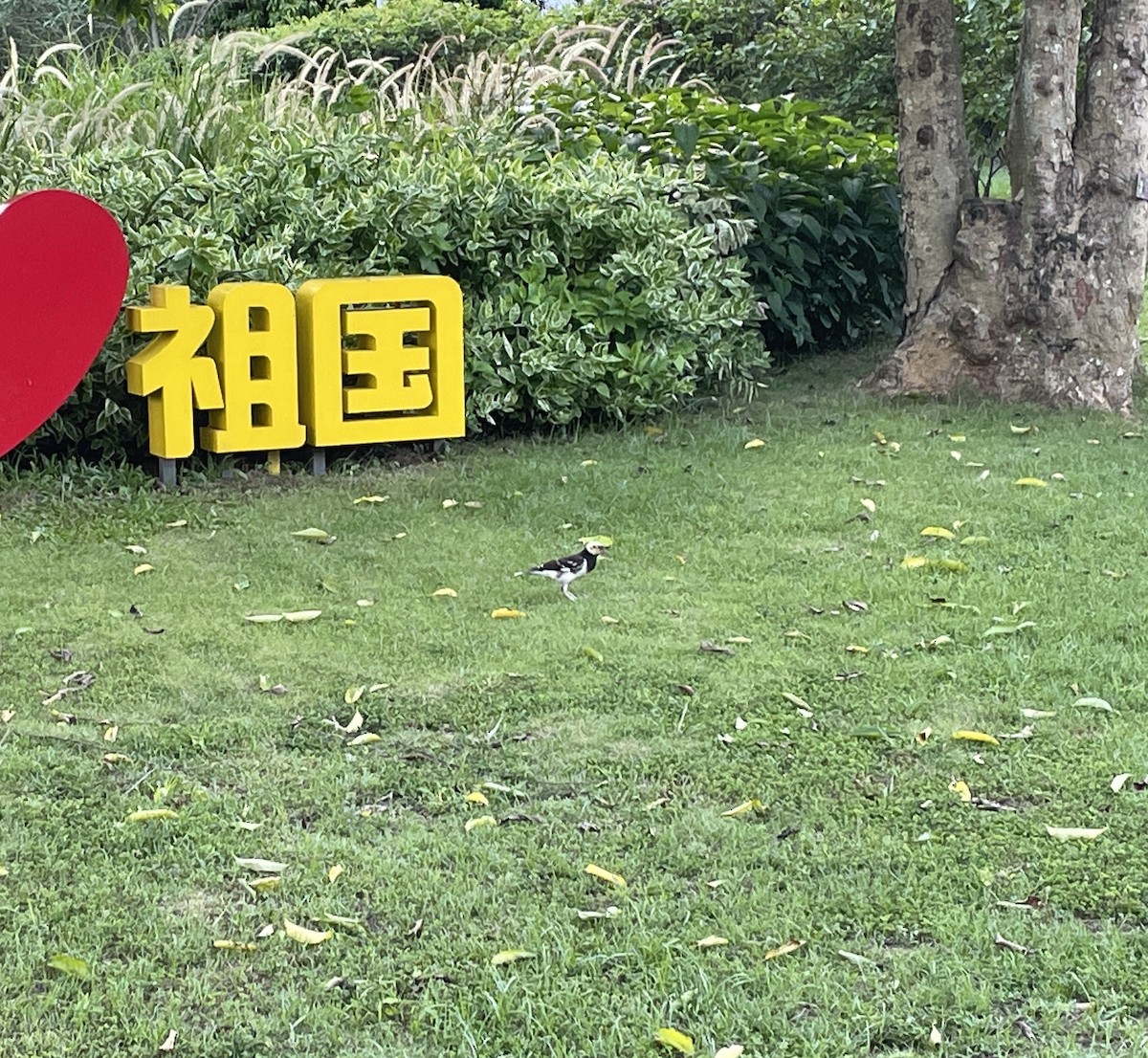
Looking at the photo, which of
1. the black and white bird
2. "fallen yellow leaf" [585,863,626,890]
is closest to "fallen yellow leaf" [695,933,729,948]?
"fallen yellow leaf" [585,863,626,890]

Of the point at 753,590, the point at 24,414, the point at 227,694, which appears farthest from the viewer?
the point at 753,590

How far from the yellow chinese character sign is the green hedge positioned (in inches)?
10.1

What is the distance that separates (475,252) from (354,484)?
1.45 metres

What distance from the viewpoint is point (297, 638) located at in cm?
493

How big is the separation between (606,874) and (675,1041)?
67cm

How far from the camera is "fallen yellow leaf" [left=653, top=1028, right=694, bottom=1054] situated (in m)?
2.72

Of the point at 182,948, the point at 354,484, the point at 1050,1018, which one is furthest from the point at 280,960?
the point at 354,484

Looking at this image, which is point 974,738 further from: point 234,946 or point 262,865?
point 234,946

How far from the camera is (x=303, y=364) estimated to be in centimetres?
711

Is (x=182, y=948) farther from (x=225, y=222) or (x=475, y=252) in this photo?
(x=475, y=252)

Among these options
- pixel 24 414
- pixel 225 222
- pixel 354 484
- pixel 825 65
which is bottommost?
pixel 354 484

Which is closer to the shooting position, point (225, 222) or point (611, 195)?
point (225, 222)

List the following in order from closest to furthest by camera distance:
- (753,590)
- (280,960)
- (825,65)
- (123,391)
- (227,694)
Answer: (280,960) < (227,694) < (753,590) < (123,391) < (825,65)

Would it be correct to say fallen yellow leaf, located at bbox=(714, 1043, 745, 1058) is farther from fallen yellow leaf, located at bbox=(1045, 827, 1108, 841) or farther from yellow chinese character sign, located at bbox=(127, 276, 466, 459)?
yellow chinese character sign, located at bbox=(127, 276, 466, 459)
